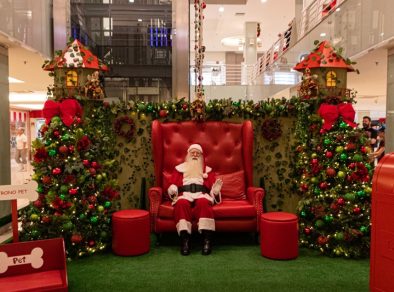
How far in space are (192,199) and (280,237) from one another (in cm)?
96

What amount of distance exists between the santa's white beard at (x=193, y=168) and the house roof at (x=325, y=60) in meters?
1.52

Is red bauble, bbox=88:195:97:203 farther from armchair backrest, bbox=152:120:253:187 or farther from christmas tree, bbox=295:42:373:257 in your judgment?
christmas tree, bbox=295:42:373:257

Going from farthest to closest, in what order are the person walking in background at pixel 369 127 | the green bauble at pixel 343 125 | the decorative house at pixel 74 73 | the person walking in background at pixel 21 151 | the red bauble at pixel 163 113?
the person walking in background at pixel 21 151 → the person walking in background at pixel 369 127 → the red bauble at pixel 163 113 → the decorative house at pixel 74 73 → the green bauble at pixel 343 125

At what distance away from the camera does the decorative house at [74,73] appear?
4.11 metres

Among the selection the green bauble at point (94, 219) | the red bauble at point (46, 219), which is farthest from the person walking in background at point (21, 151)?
the green bauble at point (94, 219)

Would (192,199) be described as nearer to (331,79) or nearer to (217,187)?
(217,187)

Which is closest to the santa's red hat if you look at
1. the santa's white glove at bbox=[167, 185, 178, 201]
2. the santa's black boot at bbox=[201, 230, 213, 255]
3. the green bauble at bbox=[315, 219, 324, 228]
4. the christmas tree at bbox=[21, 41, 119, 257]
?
the santa's white glove at bbox=[167, 185, 178, 201]

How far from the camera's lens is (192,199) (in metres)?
4.05

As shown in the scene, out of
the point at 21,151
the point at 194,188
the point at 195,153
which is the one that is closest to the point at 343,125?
the point at 195,153

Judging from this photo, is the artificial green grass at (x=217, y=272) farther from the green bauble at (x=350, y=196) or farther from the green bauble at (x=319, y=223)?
the green bauble at (x=350, y=196)

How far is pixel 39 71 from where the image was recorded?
310 inches

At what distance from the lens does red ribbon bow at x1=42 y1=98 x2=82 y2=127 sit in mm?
3912

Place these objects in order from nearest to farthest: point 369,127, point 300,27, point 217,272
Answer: point 217,272
point 369,127
point 300,27

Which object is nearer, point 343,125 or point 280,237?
point 280,237
